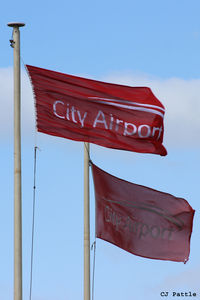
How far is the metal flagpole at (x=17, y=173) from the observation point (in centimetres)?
2427

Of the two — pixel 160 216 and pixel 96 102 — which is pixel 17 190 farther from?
pixel 160 216

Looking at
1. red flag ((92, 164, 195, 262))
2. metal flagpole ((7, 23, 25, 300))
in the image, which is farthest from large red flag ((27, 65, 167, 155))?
red flag ((92, 164, 195, 262))

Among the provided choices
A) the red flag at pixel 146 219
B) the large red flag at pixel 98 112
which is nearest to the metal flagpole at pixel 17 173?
the large red flag at pixel 98 112

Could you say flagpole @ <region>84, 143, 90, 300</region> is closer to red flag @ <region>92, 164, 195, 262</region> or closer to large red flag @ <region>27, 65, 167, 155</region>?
red flag @ <region>92, 164, 195, 262</region>

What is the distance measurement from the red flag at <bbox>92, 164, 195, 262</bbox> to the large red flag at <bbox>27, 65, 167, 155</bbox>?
130 cm

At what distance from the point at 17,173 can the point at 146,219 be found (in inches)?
232

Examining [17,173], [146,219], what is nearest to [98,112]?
[146,219]

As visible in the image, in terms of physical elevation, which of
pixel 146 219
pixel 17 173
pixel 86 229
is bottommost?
pixel 86 229

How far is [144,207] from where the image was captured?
97.1 ft

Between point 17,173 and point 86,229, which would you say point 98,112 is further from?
point 17,173

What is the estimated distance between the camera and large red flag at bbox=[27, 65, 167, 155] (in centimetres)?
2688

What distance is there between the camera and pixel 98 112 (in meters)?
28.1

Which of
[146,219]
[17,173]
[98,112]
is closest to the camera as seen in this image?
[17,173]

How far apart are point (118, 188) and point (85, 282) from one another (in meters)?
2.76
